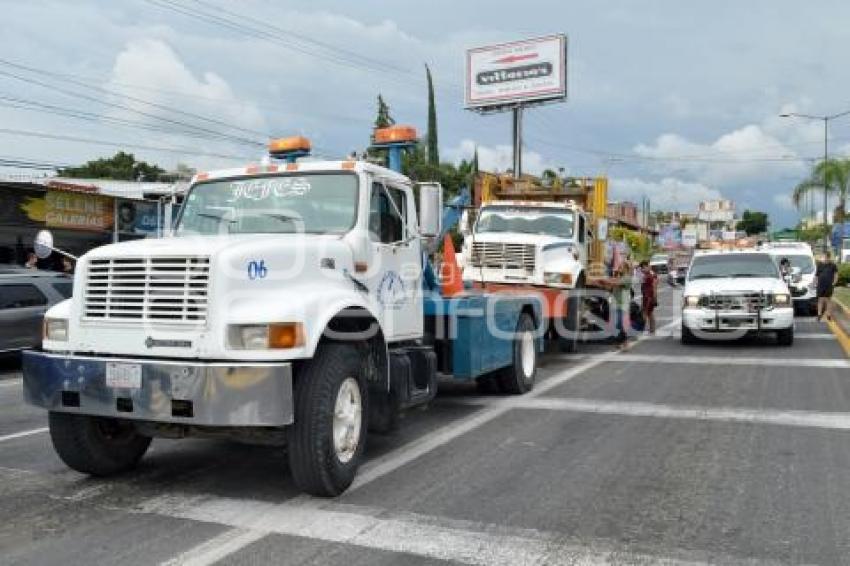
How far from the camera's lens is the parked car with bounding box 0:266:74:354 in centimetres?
1250

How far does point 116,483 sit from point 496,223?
10162 mm

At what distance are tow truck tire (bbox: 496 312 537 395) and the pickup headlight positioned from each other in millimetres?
5022

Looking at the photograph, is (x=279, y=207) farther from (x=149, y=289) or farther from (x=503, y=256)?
(x=503, y=256)

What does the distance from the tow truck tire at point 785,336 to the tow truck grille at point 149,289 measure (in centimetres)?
1224

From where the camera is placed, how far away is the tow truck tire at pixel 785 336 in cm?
1494

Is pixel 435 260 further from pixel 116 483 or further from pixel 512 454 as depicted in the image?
pixel 116 483

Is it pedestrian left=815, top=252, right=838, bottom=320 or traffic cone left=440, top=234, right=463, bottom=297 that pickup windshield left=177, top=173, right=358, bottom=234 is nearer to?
traffic cone left=440, top=234, right=463, bottom=297

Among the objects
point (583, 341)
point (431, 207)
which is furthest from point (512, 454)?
point (583, 341)

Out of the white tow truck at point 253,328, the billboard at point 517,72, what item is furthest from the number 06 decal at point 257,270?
the billboard at point 517,72

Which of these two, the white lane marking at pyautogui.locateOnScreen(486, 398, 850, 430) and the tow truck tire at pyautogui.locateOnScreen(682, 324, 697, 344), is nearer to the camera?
the white lane marking at pyautogui.locateOnScreen(486, 398, 850, 430)

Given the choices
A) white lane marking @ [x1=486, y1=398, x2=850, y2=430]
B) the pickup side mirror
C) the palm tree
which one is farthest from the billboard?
the pickup side mirror

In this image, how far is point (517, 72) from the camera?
49.8 meters

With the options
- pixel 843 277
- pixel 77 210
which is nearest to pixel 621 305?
pixel 77 210

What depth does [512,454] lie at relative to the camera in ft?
23.0
